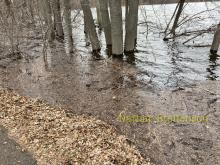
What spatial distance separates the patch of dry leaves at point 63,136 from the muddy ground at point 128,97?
0.34 meters

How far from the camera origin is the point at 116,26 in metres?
10.3

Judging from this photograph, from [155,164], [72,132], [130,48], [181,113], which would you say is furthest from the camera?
[130,48]

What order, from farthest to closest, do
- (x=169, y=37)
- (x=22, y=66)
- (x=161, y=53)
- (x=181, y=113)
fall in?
(x=169, y=37) → (x=161, y=53) → (x=22, y=66) → (x=181, y=113)

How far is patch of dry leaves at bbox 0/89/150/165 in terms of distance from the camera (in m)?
5.33

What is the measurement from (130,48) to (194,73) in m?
2.83

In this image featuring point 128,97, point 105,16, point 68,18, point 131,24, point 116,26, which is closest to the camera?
point 128,97

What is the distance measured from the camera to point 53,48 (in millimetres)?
13508

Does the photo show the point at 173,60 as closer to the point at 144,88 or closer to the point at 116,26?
the point at 116,26

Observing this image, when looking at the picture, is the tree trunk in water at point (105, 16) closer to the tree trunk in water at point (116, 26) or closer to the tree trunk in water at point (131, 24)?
the tree trunk in water at point (131, 24)

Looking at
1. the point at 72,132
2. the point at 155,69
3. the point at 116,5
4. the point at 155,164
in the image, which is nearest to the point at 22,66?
the point at 116,5

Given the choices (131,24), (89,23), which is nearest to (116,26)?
(131,24)

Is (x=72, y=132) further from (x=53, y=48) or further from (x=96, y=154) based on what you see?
(x=53, y=48)

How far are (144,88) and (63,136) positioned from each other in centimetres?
321

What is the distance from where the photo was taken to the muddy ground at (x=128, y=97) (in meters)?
5.64
